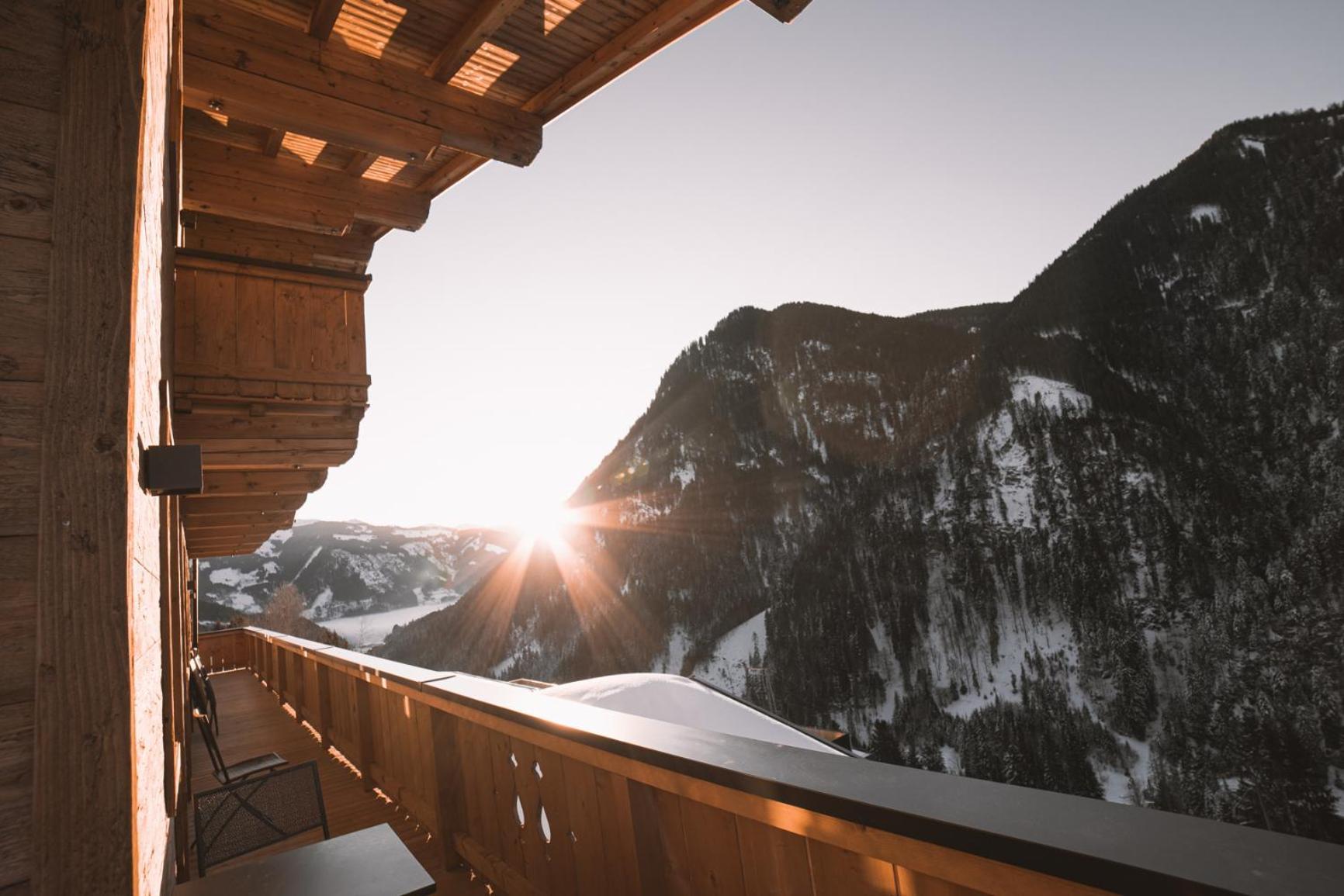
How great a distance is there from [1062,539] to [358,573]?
12612cm

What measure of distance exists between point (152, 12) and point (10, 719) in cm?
135

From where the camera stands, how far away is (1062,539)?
7269 cm

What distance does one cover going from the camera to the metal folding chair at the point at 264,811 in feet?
10.5

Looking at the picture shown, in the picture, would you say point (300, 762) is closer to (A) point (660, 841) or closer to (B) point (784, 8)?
Result: (A) point (660, 841)

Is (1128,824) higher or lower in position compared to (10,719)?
lower

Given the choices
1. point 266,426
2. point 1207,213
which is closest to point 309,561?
point 266,426

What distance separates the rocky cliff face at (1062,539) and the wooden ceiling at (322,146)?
6295cm

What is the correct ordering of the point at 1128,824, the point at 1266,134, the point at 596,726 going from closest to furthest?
the point at 1128,824 → the point at 596,726 → the point at 1266,134

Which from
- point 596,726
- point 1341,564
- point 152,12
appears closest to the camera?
point 152,12

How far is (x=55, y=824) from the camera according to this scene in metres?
0.94

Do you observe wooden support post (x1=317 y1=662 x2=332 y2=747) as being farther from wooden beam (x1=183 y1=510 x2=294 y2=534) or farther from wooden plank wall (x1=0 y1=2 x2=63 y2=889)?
wooden plank wall (x1=0 y1=2 x2=63 y2=889)

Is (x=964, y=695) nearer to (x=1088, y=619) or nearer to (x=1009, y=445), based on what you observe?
(x=1088, y=619)

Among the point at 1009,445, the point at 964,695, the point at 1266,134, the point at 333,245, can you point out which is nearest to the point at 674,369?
the point at 1009,445

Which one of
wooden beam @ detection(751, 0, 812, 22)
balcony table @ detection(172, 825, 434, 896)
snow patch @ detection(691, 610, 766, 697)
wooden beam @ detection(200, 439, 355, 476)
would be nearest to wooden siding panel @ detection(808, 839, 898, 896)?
balcony table @ detection(172, 825, 434, 896)
